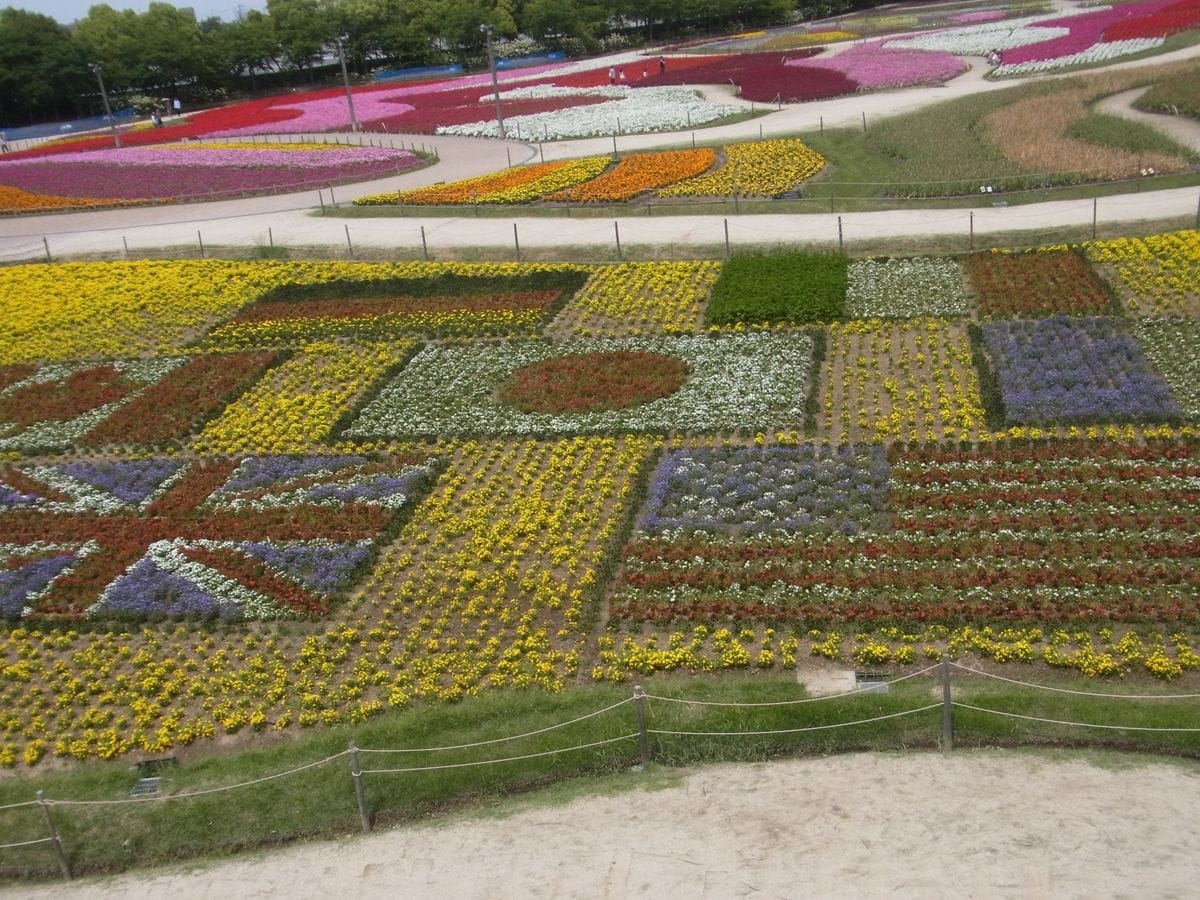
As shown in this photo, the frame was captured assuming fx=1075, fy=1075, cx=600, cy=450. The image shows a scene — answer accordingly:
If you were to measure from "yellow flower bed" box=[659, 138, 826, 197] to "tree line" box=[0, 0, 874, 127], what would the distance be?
2157 inches

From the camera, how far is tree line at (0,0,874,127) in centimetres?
8781

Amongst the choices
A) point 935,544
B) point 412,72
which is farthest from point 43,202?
point 412,72

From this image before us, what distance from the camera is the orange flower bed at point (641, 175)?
3941 centimetres

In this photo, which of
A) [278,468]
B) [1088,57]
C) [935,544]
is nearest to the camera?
[935,544]

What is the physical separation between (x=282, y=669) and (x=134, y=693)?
2179mm

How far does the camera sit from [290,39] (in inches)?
3684

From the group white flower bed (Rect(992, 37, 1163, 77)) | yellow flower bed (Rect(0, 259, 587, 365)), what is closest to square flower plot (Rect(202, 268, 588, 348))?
yellow flower bed (Rect(0, 259, 587, 365))

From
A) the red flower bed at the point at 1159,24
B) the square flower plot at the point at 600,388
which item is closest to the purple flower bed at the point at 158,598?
the square flower plot at the point at 600,388

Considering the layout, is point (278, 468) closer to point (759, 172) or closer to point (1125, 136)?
point (759, 172)

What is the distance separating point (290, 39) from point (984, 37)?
5776 cm

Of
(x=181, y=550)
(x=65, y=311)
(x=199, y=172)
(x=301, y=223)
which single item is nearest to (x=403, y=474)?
(x=181, y=550)

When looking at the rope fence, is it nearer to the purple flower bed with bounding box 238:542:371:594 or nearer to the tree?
the purple flower bed with bounding box 238:542:371:594

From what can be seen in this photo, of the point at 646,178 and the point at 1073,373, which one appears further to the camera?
the point at 646,178

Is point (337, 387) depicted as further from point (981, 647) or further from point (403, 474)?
point (981, 647)
